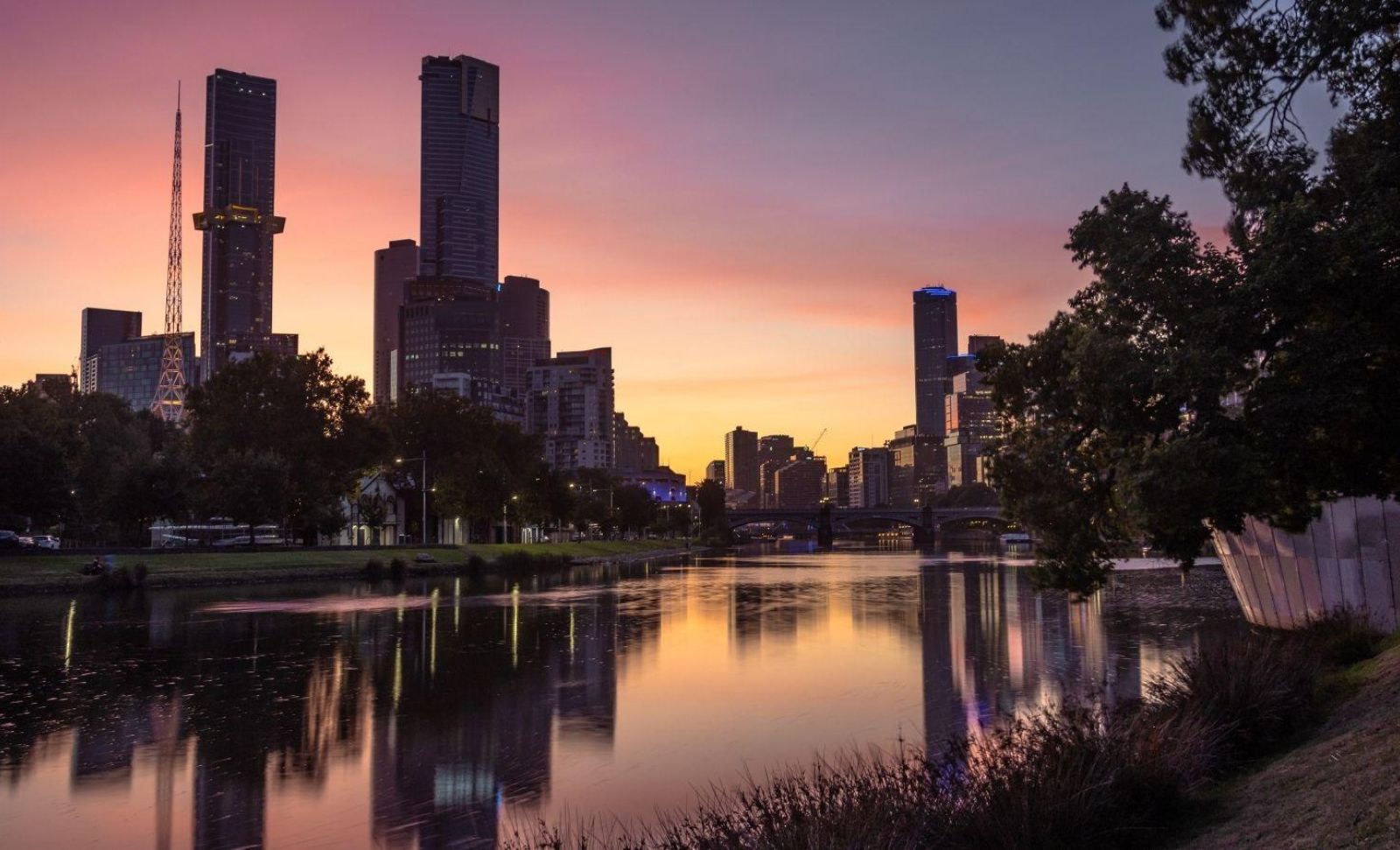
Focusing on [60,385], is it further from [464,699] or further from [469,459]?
[464,699]

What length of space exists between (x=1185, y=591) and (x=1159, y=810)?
54.8m

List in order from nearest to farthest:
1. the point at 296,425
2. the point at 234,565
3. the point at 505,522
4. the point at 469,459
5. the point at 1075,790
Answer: the point at 1075,790 → the point at 234,565 → the point at 296,425 → the point at 469,459 → the point at 505,522

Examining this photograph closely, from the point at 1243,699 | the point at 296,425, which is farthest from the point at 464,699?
the point at 296,425

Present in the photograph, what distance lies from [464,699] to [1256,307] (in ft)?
65.3

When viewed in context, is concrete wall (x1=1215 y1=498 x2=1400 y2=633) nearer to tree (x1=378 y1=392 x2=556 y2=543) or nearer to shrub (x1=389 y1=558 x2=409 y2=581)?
shrub (x1=389 y1=558 x2=409 y2=581)

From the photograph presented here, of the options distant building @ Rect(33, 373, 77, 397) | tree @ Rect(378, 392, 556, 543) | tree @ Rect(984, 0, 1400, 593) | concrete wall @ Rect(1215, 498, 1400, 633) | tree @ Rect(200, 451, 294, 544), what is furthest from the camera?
distant building @ Rect(33, 373, 77, 397)

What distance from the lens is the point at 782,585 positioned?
3115 inches

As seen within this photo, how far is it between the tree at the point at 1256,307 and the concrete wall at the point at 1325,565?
9993 millimetres

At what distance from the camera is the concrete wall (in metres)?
27.8

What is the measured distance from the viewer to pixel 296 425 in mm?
104562

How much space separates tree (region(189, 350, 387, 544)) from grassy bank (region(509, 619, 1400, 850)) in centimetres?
9182

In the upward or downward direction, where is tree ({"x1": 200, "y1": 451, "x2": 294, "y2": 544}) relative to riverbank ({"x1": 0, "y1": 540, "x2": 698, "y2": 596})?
upward

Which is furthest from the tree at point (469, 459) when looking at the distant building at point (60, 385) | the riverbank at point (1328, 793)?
the riverbank at point (1328, 793)

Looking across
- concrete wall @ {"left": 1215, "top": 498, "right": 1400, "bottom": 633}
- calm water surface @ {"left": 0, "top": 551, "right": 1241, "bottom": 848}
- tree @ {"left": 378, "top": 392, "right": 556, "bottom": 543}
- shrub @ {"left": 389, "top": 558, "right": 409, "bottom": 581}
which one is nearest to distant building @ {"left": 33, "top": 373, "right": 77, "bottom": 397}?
tree @ {"left": 378, "top": 392, "right": 556, "bottom": 543}
